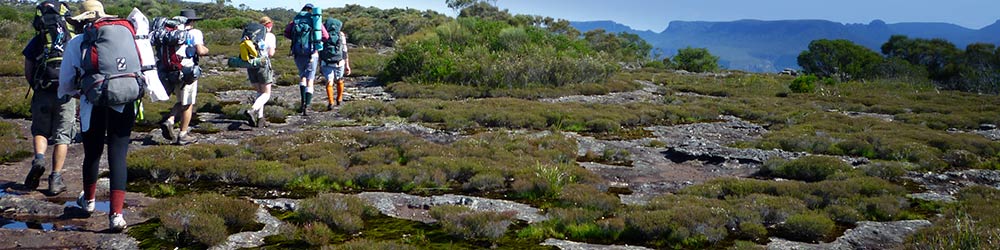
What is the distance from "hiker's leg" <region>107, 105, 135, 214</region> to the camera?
671 cm

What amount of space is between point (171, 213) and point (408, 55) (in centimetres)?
2253

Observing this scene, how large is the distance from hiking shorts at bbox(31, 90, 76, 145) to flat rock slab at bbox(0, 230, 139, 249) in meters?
1.80

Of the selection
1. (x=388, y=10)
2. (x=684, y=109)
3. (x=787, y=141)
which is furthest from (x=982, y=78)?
(x=388, y=10)

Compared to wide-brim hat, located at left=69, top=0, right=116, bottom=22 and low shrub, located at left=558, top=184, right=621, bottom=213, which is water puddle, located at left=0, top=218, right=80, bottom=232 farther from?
low shrub, located at left=558, top=184, right=621, bottom=213

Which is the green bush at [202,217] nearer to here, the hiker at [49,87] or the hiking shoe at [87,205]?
the hiking shoe at [87,205]

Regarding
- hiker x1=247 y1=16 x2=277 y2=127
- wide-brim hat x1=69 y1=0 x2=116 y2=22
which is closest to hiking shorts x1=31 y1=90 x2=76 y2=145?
wide-brim hat x1=69 y1=0 x2=116 y2=22

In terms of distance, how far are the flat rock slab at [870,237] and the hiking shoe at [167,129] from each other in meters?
10.5

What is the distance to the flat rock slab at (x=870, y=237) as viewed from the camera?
26.6ft

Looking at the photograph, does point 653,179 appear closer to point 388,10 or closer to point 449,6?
point 388,10

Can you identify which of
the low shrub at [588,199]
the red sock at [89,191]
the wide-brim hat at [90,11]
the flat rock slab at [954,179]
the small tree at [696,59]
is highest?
the wide-brim hat at [90,11]

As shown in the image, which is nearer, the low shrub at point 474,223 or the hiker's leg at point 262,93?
the low shrub at point 474,223

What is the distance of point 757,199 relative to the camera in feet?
32.4

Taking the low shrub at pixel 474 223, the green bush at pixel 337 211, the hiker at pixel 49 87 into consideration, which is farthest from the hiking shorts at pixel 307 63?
the low shrub at pixel 474 223

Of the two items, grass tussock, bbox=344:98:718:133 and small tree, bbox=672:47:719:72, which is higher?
grass tussock, bbox=344:98:718:133
